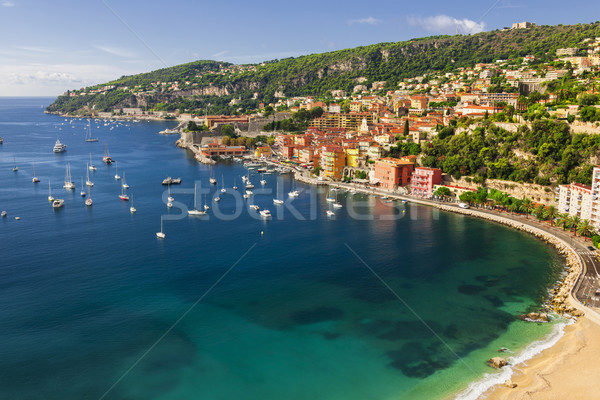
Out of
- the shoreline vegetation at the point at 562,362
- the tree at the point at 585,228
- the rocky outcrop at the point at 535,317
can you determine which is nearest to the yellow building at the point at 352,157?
the tree at the point at 585,228

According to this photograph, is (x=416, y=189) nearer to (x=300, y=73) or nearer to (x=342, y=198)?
(x=342, y=198)

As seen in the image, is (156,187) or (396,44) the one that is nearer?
(156,187)

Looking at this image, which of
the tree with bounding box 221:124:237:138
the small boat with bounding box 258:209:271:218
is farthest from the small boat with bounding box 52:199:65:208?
the tree with bounding box 221:124:237:138

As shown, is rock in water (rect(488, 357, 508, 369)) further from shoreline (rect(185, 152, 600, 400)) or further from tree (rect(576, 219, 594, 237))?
tree (rect(576, 219, 594, 237))

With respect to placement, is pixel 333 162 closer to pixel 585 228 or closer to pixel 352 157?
pixel 352 157

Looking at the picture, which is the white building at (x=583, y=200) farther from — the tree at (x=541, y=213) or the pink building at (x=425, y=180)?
the pink building at (x=425, y=180)

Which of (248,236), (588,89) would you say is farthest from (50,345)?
(588,89)
